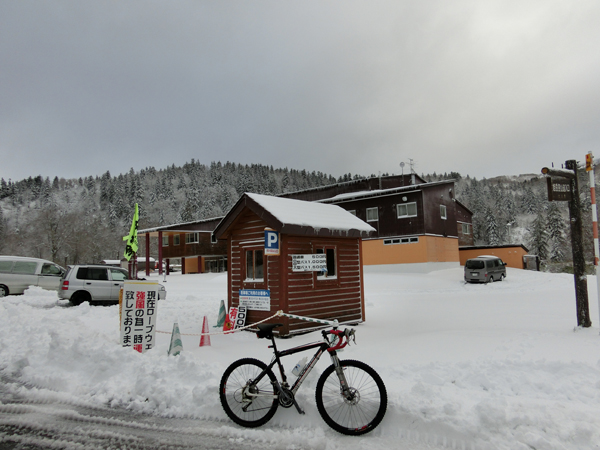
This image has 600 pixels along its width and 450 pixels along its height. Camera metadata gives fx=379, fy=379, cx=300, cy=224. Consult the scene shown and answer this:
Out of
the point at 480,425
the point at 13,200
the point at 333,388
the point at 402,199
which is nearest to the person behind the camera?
the point at 480,425

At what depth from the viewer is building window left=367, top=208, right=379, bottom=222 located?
31.3 meters

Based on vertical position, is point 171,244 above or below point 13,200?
below

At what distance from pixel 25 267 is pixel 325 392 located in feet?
63.9

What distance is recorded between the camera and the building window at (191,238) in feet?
132

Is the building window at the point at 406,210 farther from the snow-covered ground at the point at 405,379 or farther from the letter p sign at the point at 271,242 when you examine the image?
the letter p sign at the point at 271,242

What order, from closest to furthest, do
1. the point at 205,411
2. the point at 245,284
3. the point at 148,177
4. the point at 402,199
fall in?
the point at 205,411, the point at 245,284, the point at 402,199, the point at 148,177

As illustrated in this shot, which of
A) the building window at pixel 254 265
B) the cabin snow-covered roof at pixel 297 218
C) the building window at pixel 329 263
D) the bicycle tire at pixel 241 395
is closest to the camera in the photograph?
the bicycle tire at pixel 241 395

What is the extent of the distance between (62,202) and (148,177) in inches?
1216

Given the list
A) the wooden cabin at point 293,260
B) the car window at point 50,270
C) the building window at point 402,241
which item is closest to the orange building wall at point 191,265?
the building window at point 402,241

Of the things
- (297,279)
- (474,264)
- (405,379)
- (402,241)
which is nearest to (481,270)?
(474,264)

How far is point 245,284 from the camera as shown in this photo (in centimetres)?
1061

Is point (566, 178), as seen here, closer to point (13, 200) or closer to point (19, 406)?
point (19, 406)

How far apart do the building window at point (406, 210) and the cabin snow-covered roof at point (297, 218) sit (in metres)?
18.6

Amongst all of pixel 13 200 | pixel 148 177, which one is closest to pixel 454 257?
pixel 148 177
